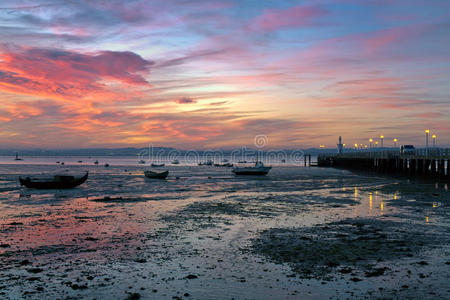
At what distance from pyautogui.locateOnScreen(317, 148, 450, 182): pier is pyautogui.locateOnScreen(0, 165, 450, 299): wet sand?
1399 inches

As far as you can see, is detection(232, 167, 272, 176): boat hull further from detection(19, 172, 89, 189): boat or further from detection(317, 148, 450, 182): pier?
detection(19, 172, 89, 189): boat

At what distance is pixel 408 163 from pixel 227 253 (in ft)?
207

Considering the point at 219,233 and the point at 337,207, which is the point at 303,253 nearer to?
the point at 219,233

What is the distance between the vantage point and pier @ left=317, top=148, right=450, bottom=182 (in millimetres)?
57469

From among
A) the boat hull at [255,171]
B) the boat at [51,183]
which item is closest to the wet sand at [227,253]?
the boat at [51,183]

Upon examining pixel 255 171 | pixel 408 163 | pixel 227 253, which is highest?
pixel 408 163

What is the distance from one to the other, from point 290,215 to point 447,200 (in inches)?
582

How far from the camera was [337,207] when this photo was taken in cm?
2734

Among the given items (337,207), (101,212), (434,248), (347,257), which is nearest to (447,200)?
(337,207)

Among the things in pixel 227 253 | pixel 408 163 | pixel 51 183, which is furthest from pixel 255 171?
pixel 227 253

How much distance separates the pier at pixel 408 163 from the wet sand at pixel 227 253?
35.5 m

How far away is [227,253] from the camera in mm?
14586

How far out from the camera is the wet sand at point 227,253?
34.9 ft

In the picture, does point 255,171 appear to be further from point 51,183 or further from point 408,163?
point 51,183
